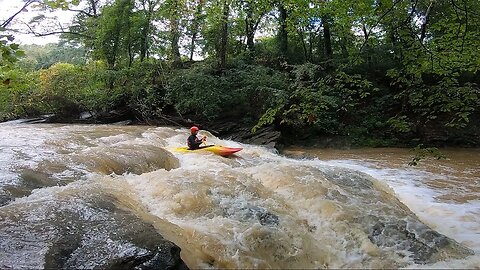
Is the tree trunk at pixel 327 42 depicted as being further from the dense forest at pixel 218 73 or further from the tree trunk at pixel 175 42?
the tree trunk at pixel 175 42

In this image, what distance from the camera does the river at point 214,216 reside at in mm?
3172

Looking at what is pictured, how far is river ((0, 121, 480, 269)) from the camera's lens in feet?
10.4

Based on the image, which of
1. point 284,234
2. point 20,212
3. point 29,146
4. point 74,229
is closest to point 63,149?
point 29,146

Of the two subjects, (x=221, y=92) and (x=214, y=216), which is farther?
(x=221, y=92)

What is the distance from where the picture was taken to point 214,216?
171 inches

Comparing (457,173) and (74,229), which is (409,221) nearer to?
(74,229)

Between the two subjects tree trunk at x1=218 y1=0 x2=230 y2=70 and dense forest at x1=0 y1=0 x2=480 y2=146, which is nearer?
dense forest at x1=0 y1=0 x2=480 y2=146

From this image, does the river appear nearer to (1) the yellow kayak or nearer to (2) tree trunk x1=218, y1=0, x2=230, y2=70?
(1) the yellow kayak

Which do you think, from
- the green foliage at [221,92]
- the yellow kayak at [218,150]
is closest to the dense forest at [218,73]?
the green foliage at [221,92]

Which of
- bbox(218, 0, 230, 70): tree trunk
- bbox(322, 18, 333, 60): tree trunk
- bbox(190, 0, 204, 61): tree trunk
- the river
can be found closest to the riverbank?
bbox(218, 0, 230, 70): tree trunk

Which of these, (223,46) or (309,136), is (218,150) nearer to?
(309,136)

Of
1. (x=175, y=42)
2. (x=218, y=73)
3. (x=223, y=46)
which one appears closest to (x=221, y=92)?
(x=218, y=73)

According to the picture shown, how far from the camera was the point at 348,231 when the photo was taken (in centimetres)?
441

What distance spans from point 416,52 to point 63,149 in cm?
618
